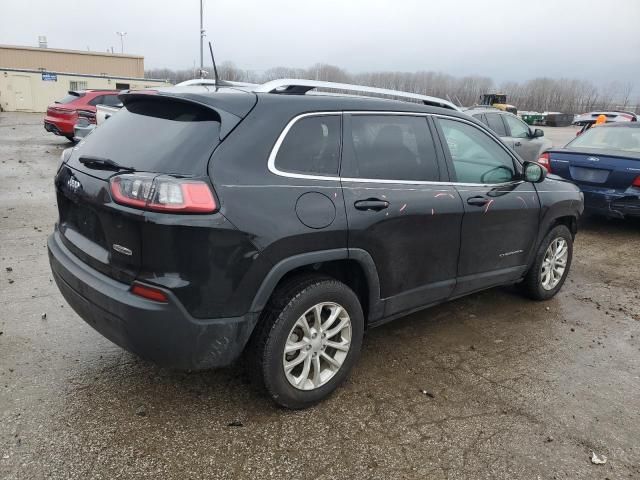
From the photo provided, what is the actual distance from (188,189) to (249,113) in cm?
58

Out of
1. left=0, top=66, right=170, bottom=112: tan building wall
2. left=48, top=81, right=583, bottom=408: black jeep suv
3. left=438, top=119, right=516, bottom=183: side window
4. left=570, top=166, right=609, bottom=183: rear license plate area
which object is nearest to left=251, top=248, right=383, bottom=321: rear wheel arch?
left=48, top=81, right=583, bottom=408: black jeep suv

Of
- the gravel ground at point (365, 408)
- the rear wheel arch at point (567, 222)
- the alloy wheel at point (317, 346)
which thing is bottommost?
the gravel ground at point (365, 408)

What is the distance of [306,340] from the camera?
9.55 ft

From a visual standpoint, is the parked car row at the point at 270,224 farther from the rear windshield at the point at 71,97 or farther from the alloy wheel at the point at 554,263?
the rear windshield at the point at 71,97

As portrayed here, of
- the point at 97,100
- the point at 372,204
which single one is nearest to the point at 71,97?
the point at 97,100

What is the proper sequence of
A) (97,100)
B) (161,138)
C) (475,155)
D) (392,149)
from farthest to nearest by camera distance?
(97,100) < (475,155) < (392,149) < (161,138)

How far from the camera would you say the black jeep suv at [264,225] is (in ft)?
8.05

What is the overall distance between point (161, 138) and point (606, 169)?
6366 millimetres

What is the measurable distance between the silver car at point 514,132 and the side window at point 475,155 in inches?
246

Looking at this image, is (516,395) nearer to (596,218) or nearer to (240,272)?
(240,272)

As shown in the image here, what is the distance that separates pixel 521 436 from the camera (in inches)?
112

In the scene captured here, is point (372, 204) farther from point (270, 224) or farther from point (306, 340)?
point (306, 340)

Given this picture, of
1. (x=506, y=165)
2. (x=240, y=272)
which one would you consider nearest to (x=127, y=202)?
(x=240, y=272)

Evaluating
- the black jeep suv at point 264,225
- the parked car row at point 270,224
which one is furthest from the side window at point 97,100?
the black jeep suv at point 264,225
